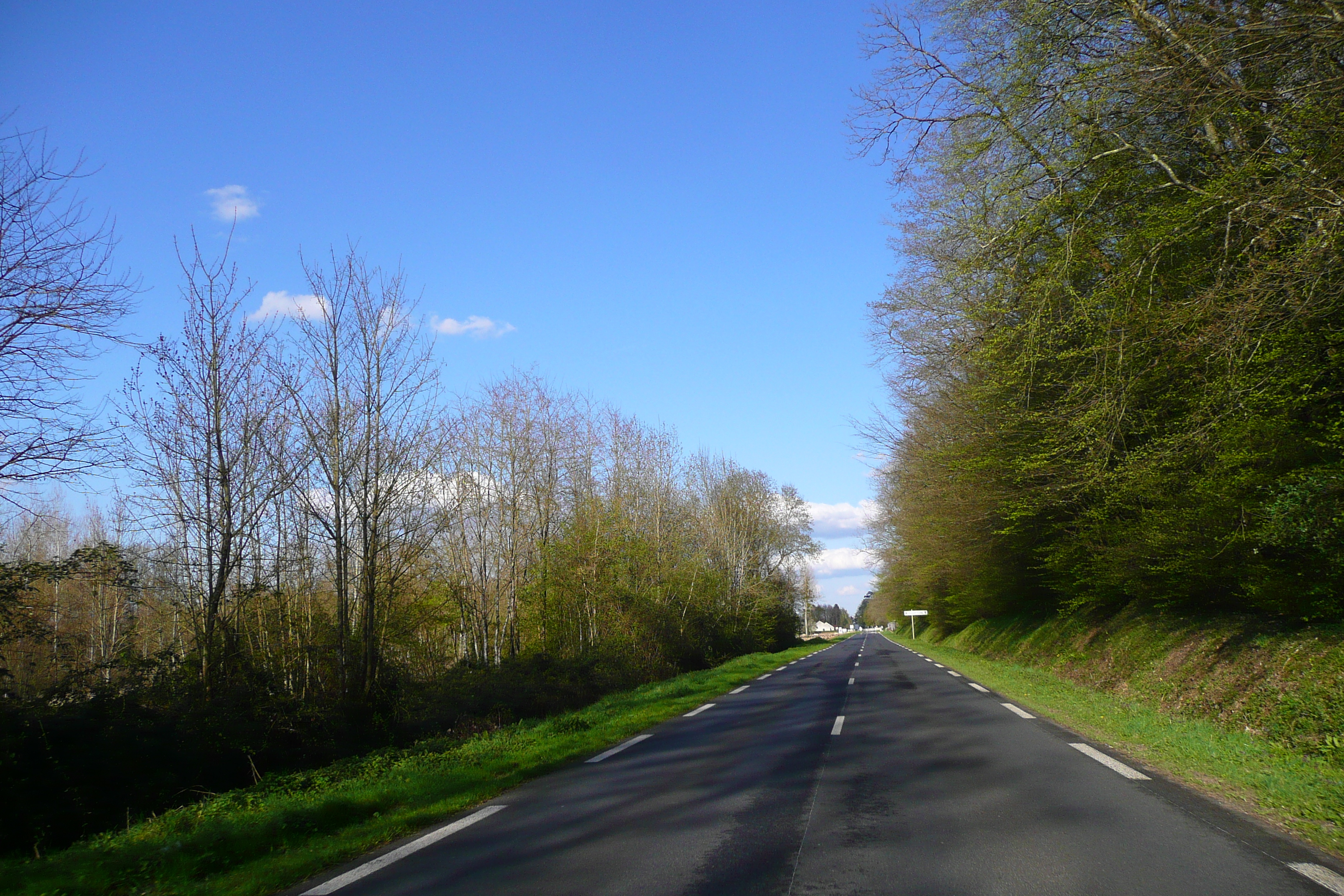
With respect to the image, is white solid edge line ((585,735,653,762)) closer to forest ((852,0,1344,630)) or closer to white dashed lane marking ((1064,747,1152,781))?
white dashed lane marking ((1064,747,1152,781))

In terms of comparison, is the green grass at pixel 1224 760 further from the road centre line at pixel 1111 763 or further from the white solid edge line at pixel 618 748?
the white solid edge line at pixel 618 748

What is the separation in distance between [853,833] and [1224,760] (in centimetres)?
442

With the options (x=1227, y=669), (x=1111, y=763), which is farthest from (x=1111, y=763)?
(x=1227, y=669)

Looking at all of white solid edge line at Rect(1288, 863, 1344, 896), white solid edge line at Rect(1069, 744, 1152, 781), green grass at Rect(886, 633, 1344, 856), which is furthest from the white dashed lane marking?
white solid edge line at Rect(1288, 863, 1344, 896)

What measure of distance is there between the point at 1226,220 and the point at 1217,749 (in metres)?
6.26

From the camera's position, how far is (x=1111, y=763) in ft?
24.7

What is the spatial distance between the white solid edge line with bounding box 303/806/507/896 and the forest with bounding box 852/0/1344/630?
342 inches

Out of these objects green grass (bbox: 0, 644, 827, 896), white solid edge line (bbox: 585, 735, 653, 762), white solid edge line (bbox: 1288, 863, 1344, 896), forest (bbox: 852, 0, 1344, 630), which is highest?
forest (bbox: 852, 0, 1344, 630)

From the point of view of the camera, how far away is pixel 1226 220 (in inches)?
383

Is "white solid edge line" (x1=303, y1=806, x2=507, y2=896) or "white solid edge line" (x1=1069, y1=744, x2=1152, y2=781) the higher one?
"white solid edge line" (x1=303, y1=806, x2=507, y2=896)

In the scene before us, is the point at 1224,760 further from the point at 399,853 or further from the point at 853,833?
the point at 399,853

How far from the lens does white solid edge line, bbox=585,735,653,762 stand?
9.02m

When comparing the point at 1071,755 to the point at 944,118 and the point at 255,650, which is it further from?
the point at 255,650

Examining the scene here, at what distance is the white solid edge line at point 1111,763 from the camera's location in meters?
6.88
